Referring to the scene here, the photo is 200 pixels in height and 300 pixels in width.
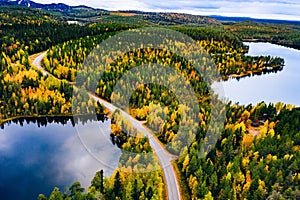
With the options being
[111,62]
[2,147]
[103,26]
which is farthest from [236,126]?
[103,26]

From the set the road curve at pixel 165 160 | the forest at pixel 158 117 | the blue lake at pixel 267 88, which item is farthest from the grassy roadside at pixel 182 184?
the blue lake at pixel 267 88

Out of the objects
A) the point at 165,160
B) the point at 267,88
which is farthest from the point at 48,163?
the point at 267,88

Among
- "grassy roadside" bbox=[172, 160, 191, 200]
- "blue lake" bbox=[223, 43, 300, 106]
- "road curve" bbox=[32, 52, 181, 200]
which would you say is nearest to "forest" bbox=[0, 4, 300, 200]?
"grassy roadside" bbox=[172, 160, 191, 200]

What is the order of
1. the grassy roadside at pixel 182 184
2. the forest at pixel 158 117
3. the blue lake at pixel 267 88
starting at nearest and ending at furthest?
the forest at pixel 158 117 < the grassy roadside at pixel 182 184 < the blue lake at pixel 267 88

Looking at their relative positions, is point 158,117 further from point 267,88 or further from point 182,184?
point 267,88

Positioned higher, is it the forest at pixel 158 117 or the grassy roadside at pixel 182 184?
the forest at pixel 158 117

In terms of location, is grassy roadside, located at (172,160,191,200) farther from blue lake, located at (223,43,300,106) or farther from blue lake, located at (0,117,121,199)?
blue lake, located at (223,43,300,106)

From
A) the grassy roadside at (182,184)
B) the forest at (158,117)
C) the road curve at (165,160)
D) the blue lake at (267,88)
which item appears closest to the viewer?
the forest at (158,117)

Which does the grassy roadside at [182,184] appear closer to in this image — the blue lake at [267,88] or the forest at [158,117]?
the forest at [158,117]

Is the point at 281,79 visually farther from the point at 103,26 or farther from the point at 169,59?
the point at 103,26
